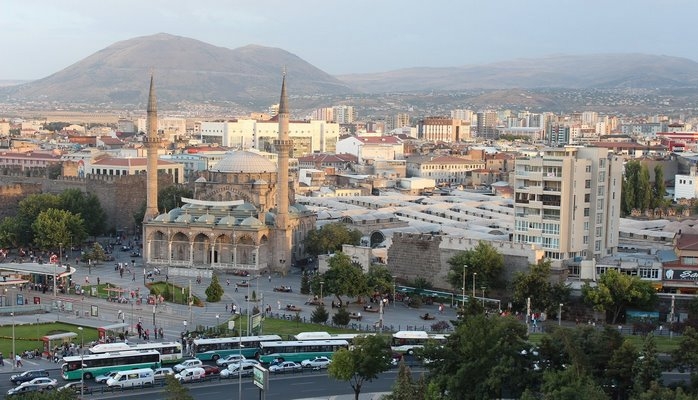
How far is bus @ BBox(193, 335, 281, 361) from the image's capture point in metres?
33.5

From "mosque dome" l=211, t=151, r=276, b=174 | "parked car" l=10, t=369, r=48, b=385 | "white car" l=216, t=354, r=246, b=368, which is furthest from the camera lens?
"mosque dome" l=211, t=151, r=276, b=174

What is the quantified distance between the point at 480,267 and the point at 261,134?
314 ft

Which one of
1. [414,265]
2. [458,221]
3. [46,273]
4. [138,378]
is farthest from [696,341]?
[458,221]

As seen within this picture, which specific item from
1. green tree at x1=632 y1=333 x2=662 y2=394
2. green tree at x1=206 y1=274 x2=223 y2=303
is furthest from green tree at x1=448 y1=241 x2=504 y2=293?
green tree at x1=632 y1=333 x2=662 y2=394

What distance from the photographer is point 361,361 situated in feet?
94.6

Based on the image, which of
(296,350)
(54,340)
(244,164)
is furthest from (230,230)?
(296,350)

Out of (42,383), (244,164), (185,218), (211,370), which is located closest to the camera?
(42,383)

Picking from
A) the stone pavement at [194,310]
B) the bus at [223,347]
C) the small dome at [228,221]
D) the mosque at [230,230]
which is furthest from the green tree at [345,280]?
the small dome at [228,221]

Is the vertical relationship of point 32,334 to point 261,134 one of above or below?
below

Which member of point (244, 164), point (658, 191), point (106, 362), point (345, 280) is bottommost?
point (106, 362)

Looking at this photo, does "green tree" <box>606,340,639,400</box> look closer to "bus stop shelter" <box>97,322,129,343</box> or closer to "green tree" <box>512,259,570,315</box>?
"green tree" <box>512,259,570,315</box>

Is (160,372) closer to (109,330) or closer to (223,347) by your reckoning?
(223,347)

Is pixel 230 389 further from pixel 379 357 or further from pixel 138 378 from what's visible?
pixel 379 357

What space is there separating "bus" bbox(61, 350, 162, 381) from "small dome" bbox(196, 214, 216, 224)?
2205 centimetres
